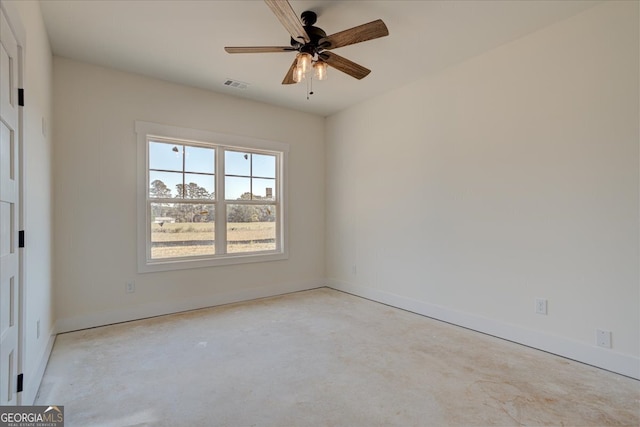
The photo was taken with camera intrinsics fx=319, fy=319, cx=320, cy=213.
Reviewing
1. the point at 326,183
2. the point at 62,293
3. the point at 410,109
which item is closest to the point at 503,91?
the point at 410,109

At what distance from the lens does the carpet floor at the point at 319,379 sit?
6.29 feet

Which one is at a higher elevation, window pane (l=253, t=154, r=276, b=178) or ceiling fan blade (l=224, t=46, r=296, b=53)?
ceiling fan blade (l=224, t=46, r=296, b=53)

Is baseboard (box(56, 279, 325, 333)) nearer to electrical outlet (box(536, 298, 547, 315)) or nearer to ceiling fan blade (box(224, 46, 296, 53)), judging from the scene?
ceiling fan blade (box(224, 46, 296, 53))

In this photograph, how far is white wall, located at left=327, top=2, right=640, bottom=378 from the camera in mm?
2463

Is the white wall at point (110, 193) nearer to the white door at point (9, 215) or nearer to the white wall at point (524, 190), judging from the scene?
the white door at point (9, 215)

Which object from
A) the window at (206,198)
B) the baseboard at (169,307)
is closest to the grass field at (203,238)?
the window at (206,198)

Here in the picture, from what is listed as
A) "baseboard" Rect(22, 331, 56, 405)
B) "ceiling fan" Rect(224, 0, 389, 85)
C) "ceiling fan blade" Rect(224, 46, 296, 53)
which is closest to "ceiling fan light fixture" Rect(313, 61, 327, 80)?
"ceiling fan" Rect(224, 0, 389, 85)

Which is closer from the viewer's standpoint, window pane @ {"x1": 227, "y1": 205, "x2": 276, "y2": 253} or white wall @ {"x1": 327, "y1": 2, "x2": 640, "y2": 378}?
white wall @ {"x1": 327, "y1": 2, "x2": 640, "y2": 378}

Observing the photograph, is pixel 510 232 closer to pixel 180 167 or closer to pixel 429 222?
pixel 429 222

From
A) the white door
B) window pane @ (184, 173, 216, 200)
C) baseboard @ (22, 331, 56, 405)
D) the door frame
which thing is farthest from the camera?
window pane @ (184, 173, 216, 200)

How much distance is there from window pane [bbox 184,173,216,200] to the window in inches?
0.5

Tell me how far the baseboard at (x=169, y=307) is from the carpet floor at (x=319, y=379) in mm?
154

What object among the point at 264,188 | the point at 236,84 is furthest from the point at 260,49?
the point at 264,188

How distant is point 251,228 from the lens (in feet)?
15.5
